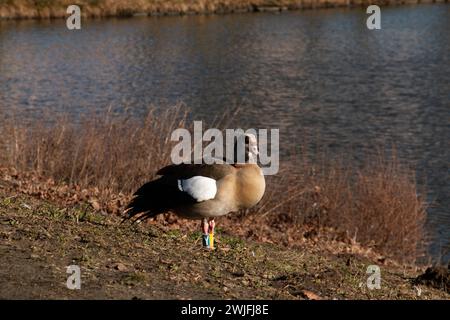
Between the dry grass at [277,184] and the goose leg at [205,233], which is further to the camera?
the dry grass at [277,184]

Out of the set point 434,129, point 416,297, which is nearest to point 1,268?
point 416,297

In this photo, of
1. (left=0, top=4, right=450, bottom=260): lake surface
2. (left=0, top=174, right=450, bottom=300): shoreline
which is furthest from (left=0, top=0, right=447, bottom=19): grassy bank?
(left=0, top=174, right=450, bottom=300): shoreline

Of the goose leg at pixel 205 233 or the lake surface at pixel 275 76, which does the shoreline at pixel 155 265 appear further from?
the lake surface at pixel 275 76

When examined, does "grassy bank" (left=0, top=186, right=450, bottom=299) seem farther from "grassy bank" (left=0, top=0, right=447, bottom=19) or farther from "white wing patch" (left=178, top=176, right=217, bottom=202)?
"grassy bank" (left=0, top=0, right=447, bottom=19)

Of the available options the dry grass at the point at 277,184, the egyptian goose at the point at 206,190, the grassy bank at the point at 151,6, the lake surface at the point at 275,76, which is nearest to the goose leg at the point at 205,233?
the egyptian goose at the point at 206,190

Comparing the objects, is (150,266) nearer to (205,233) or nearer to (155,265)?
(155,265)

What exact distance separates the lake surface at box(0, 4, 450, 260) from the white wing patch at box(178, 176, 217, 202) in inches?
334

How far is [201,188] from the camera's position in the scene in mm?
8984

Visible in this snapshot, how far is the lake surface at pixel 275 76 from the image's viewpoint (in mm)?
25297

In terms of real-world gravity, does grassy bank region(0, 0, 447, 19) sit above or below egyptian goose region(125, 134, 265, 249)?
above

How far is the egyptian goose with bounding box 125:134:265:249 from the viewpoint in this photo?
358 inches

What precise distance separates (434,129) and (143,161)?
13.0m

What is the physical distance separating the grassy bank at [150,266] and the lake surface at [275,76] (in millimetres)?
7118

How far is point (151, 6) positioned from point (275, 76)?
37.8 m
